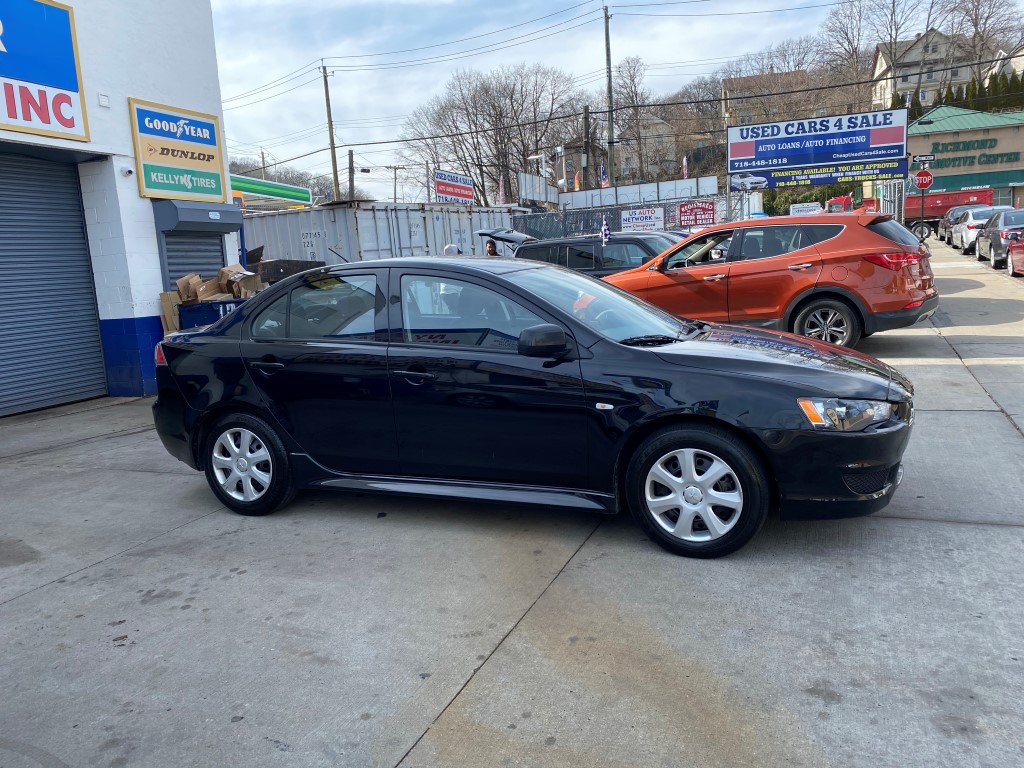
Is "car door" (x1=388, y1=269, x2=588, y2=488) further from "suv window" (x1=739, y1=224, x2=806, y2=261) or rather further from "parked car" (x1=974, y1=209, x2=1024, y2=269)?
"parked car" (x1=974, y1=209, x2=1024, y2=269)

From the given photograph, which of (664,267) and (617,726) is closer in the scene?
(617,726)

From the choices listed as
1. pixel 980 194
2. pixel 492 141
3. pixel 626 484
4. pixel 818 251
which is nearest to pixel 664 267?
pixel 818 251

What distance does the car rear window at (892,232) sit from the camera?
9.40 m

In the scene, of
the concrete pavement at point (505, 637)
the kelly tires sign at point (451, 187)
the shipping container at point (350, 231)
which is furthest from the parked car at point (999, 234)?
the kelly tires sign at point (451, 187)

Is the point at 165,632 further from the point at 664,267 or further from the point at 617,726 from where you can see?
the point at 664,267

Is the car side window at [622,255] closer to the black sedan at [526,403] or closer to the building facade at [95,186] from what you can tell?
the building facade at [95,186]

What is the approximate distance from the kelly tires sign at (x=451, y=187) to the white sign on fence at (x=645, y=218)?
11686 mm

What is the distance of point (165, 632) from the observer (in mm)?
3662

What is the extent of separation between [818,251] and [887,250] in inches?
28.8

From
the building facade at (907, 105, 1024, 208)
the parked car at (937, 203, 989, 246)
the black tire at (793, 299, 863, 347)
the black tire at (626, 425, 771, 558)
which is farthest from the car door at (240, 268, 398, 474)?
the building facade at (907, 105, 1024, 208)

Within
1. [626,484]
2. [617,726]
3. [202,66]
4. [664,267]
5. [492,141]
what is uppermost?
[492,141]

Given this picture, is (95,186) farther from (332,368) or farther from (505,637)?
(505,637)

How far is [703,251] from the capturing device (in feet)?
33.0

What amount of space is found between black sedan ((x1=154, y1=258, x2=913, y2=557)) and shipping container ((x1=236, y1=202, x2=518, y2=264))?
14121 mm
